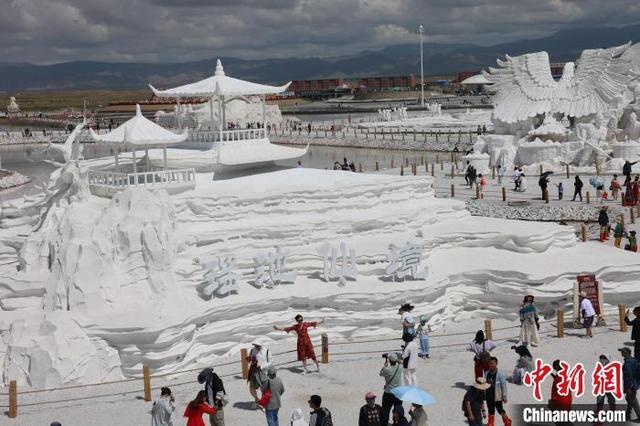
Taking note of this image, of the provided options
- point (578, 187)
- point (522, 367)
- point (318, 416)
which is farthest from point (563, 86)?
point (318, 416)

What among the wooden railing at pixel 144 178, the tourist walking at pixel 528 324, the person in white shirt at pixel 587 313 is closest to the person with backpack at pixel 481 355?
the tourist walking at pixel 528 324

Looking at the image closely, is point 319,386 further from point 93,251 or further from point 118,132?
point 118,132

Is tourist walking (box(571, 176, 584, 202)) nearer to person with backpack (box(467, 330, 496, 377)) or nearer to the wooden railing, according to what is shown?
the wooden railing

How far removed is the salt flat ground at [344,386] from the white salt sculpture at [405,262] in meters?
1.40

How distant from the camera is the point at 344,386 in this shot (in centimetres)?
1270

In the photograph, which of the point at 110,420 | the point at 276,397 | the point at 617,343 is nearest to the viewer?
the point at 276,397

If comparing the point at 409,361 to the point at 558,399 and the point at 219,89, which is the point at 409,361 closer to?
the point at 558,399

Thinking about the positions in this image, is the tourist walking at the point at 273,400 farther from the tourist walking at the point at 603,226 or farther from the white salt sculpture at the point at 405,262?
the tourist walking at the point at 603,226

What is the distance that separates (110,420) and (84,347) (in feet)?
6.18

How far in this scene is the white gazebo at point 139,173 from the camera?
1712 centimetres

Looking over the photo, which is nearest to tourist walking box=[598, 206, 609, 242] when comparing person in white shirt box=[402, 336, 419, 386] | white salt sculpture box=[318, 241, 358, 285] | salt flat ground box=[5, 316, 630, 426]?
salt flat ground box=[5, 316, 630, 426]

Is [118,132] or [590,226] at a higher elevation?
[118,132]

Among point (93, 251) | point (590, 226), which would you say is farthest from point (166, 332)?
point (590, 226)

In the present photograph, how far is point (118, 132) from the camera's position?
688 inches
